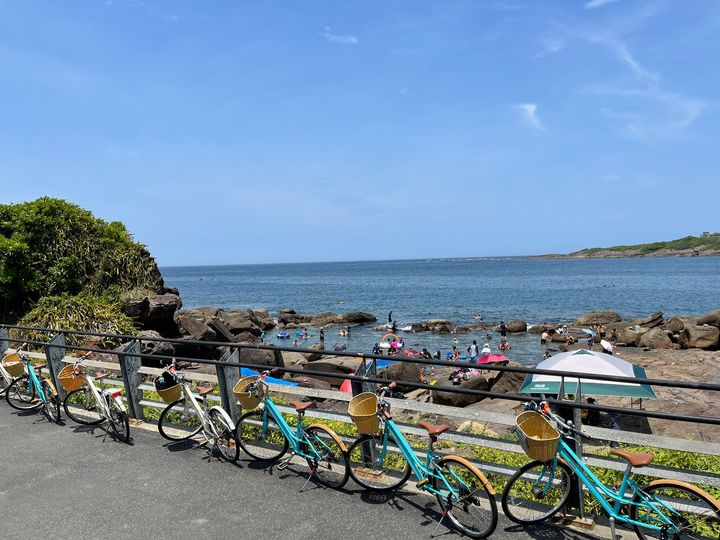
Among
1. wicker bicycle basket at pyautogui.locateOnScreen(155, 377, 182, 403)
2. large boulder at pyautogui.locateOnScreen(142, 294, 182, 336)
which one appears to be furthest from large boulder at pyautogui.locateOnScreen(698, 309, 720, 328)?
wicker bicycle basket at pyautogui.locateOnScreen(155, 377, 182, 403)

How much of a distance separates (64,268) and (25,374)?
9.58 m

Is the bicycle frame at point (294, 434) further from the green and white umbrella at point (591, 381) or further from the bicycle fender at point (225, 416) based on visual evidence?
the green and white umbrella at point (591, 381)

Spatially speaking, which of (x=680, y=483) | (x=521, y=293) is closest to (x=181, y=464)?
(x=680, y=483)

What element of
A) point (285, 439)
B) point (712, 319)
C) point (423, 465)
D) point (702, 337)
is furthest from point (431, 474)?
point (712, 319)

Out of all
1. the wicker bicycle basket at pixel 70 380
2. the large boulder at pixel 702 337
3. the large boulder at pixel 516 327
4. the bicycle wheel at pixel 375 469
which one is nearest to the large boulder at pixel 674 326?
the large boulder at pixel 702 337

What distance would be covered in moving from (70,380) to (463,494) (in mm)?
6494

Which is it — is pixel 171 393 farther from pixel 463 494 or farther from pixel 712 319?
pixel 712 319

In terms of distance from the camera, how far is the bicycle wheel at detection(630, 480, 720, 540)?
158 inches

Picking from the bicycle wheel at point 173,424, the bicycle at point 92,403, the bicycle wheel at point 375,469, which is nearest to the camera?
the bicycle wheel at point 375,469

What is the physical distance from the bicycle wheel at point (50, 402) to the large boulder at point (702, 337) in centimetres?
3557

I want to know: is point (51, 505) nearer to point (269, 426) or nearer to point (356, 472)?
point (269, 426)

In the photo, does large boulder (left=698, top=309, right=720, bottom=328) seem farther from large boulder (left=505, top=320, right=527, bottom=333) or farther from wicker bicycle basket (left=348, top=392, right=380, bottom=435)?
wicker bicycle basket (left=348, top=392, right=380, bottom=435)

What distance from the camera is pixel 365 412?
5.57m

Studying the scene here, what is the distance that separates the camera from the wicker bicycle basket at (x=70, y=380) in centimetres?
841
